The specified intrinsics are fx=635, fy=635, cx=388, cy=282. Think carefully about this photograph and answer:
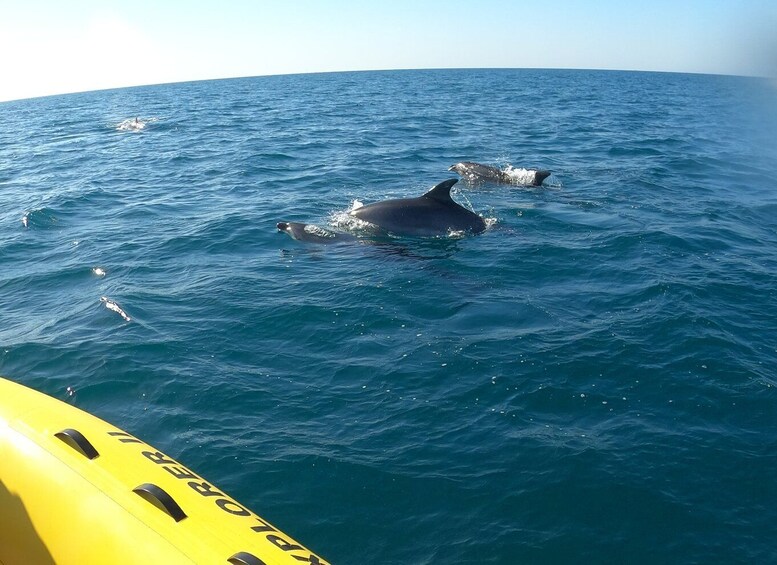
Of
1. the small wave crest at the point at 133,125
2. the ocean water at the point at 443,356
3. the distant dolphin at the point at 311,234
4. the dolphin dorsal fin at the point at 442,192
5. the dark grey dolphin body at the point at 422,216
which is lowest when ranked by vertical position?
Answer: the ocean water at the point at 443,356

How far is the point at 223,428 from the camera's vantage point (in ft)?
27.9

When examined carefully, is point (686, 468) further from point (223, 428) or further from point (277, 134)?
point (277, 134)

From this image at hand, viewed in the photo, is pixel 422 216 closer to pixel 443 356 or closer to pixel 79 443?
pixel 443 356

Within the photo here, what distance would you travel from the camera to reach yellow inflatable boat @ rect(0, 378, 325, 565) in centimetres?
500

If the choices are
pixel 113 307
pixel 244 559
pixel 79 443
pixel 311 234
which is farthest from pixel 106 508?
pixel 311 234

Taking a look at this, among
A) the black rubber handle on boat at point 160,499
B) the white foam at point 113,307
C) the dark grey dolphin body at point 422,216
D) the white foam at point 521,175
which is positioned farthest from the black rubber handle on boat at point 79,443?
the white foam at point 521,175

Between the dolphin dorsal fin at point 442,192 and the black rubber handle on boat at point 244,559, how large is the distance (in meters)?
11.7

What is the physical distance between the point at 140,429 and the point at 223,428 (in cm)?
111

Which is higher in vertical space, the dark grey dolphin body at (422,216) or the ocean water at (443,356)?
the dark grey dolphin body at (422,216)

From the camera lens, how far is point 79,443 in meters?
6.03

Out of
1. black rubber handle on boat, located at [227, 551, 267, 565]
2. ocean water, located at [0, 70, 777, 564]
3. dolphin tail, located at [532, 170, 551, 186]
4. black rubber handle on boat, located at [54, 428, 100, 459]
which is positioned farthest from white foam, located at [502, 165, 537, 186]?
black rubber handle on boat, located at [227, 551, 267, 565]

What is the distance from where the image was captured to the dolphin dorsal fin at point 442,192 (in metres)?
15.4

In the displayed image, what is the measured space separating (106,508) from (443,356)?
229 inches

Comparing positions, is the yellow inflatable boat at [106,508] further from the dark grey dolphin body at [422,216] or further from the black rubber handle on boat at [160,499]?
the dark grey dolphin body at [422,216]
